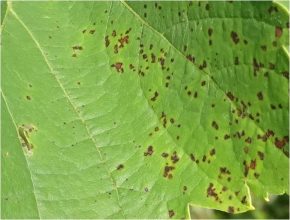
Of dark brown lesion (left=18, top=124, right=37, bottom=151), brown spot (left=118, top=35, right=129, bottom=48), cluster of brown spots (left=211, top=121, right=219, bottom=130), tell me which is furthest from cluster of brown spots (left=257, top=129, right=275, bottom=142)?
dark brown lesion (left=18, top=124, right=37, bottom=151)

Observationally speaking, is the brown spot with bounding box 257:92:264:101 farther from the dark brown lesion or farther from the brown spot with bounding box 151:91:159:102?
the dark brown lesion

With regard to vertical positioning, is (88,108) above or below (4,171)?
above

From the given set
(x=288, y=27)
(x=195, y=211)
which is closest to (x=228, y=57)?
(x=288, y=27)

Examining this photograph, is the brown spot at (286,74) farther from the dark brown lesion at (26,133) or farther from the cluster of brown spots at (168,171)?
the dark brown lesion at (26,133)

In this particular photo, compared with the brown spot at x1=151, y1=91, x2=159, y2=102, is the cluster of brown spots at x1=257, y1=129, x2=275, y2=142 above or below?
below

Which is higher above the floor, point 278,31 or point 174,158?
point 278,31

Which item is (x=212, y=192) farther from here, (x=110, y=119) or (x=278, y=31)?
Result: (x=278, y=31)

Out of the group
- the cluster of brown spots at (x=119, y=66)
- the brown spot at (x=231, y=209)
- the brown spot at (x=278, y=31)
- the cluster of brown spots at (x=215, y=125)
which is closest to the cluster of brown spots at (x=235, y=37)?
the brown spot at (x=278, y=31)

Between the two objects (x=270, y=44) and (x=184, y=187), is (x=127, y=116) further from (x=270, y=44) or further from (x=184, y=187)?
(x=270, y=44)

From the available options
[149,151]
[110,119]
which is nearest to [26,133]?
[110,119]
